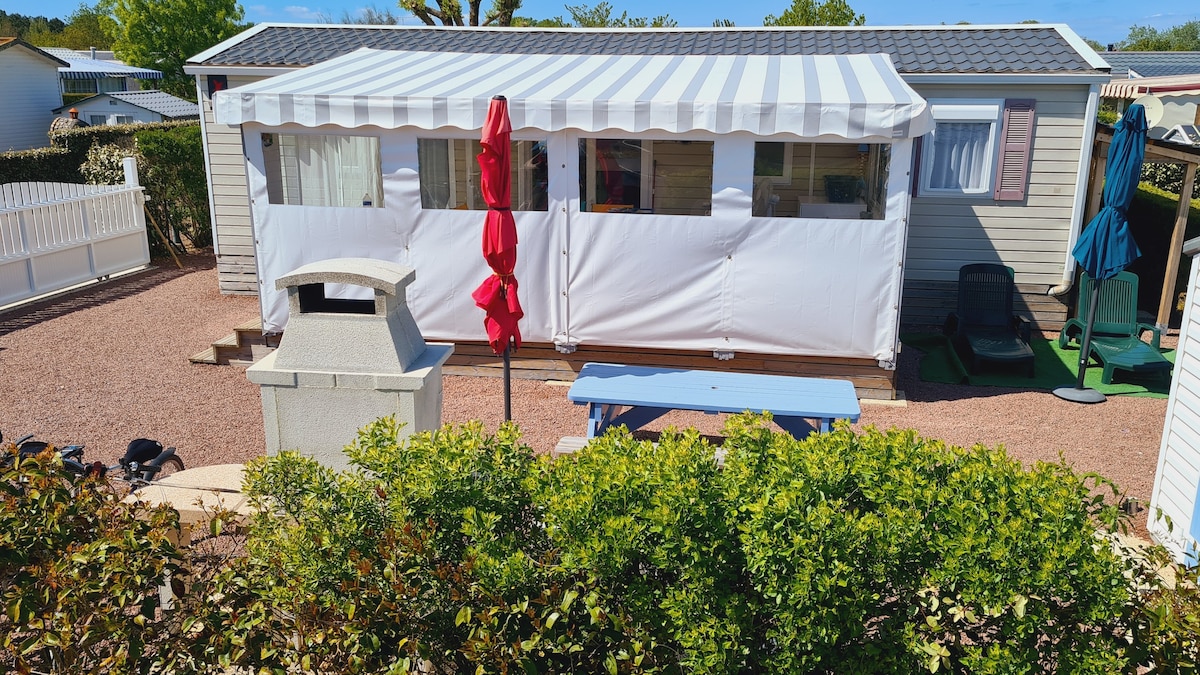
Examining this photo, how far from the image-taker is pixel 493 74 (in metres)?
9.60

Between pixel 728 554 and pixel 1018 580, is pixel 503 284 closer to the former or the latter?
pixel 728 554

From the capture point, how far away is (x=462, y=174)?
35.6 feet


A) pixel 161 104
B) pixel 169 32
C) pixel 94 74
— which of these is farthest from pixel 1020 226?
pixel 169 32

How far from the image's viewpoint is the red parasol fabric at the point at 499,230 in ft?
20.9

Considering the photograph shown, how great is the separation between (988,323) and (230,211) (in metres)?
9.29

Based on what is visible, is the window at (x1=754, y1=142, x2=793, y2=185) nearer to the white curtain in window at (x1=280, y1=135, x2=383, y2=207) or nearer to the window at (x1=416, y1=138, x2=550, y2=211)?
the window at (x1=416, y1=138, x2=550, y2=211)

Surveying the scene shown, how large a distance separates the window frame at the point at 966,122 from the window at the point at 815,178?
70 cm

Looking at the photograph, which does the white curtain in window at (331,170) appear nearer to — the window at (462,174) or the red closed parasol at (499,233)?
the window at (462,174)

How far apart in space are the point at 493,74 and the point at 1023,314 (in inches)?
→ 257

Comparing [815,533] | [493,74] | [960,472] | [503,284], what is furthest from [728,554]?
[493,74]

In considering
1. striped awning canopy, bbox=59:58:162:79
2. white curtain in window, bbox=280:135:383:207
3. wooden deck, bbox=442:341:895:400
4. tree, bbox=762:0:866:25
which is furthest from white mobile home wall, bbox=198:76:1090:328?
striped awning canopy, bbox=59:58:162:79

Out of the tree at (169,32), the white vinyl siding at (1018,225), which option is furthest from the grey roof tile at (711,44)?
the tree at (169,32)

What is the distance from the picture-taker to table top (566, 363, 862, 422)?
6.28m

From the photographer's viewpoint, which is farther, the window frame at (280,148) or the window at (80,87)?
the window at (80,87)
